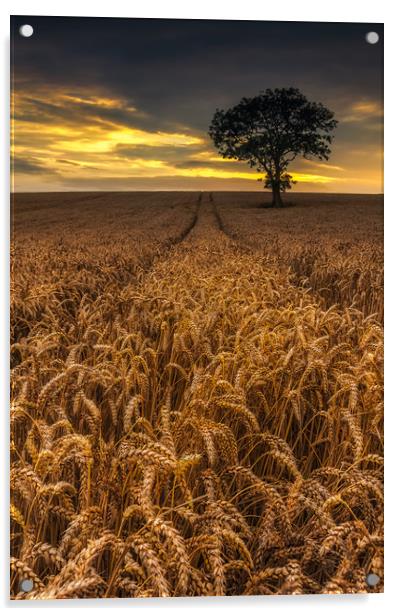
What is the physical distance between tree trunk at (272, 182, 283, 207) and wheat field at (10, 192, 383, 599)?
92 mm

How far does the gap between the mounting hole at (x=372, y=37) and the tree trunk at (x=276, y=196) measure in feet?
3.22

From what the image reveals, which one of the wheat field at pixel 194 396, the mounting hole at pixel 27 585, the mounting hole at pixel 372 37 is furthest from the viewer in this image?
the mounting hole at pixel 372 37

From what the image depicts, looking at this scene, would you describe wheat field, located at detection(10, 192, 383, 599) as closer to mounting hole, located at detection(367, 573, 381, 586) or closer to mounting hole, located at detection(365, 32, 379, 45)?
mounting hole, located at detection(367, 573, 381, 586)

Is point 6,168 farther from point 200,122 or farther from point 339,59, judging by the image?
point 339,59

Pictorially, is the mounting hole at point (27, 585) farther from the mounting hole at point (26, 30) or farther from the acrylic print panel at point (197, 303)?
the mounting hole at point (26, 30)

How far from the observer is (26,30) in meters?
3.22

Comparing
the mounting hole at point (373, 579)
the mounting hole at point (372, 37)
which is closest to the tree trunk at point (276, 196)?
the mounting hole at point (372, 37)

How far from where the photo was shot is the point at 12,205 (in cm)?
322

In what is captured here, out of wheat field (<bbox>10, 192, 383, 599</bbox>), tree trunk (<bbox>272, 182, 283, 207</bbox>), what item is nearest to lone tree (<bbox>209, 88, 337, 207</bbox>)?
tree trunk (<bbox>272, 182, 283, 207</bbox>)

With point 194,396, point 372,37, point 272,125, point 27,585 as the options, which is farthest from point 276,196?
point 27,585

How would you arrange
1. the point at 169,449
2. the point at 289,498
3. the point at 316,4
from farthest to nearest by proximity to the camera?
the point at 316,4
the point at 289,498
the point at 169,449

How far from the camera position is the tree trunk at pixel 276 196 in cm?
344
